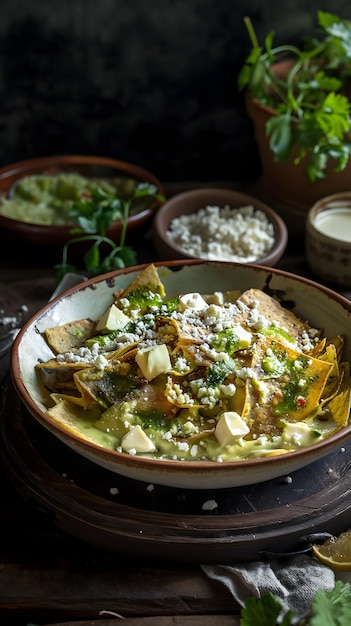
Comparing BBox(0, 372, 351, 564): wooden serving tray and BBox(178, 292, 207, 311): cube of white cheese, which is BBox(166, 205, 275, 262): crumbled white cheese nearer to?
BBox(178, 292, 207, 311): cube of white cheese

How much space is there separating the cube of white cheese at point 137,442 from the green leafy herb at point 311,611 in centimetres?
35

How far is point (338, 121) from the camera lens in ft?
8.20

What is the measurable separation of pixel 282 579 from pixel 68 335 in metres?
0.76

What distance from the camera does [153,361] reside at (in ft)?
5.57

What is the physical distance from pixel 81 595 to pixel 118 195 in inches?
66.1

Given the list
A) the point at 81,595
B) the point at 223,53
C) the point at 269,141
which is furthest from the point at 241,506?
the point at 223,53

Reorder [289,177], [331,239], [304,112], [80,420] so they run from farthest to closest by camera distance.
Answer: [289,177] → [304,112] → [331,239] → [80,420]

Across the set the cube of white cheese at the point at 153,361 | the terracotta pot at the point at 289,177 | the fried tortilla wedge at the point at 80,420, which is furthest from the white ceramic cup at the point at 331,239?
the fried tortilla wedge at the point at 80,420

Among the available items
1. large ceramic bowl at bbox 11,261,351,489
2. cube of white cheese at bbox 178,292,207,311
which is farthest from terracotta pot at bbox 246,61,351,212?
cube of white cheese at bbox 178,292,207,311

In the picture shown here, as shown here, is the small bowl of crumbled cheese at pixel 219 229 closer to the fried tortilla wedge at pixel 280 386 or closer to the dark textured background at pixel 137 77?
the dark textured background at pixel 137 77

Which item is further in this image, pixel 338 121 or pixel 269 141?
pixel 269 141

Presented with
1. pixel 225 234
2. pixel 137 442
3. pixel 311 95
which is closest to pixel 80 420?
pixel 137 442

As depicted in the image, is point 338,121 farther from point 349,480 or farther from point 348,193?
point 349,480

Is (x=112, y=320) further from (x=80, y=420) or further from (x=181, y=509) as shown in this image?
(x=181, y=509)
